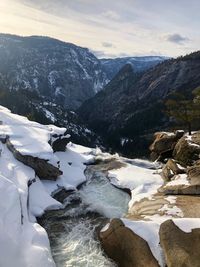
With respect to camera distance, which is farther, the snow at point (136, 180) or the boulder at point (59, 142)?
the boulder at point (59, 142)

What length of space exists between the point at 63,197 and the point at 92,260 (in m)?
18.7

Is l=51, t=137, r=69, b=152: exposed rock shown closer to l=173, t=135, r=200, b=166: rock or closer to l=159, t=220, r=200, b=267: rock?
l=173, t=135, r=200, b=166: rock

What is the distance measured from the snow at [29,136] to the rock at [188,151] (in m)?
21.6

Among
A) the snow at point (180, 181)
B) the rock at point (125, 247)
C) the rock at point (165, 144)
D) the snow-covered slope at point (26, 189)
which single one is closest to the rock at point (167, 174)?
the snow at point (180, 181)

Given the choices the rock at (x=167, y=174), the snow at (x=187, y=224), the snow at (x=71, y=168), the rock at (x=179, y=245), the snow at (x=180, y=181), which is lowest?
the snow at (x=71, y=168)

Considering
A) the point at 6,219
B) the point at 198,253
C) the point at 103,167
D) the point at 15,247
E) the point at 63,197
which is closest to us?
the point at 198,253

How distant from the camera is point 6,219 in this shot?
3578 centimetres

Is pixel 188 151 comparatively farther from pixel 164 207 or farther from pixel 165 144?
pixel 164 207

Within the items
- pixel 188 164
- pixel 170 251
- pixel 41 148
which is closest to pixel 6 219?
pixel 170 251

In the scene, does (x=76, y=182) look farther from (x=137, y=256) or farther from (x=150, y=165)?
(x=137, y=256)

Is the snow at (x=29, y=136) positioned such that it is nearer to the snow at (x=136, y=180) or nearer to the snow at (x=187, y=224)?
the snow at (x=136, y=180)

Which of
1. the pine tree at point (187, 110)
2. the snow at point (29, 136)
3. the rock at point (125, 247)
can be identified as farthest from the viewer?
the pine tree at point (187, 110)

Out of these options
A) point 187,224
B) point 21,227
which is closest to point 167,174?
point 187,224

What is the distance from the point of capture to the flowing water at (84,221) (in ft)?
113
